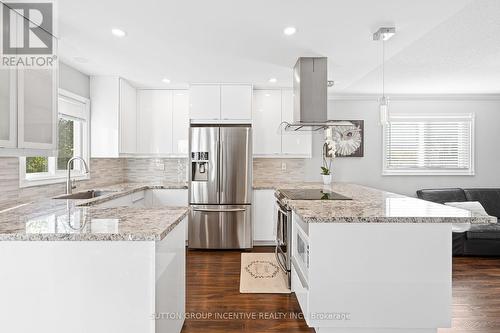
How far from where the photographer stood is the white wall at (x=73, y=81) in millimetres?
3553

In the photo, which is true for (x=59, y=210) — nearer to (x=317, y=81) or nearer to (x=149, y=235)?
(x=149, y=235)

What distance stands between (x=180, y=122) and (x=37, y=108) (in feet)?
8.68

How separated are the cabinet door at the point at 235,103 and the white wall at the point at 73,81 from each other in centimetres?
178

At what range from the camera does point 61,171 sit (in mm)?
3590

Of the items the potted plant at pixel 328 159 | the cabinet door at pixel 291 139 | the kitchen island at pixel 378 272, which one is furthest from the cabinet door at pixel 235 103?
the kitchen island at pixel 378 272

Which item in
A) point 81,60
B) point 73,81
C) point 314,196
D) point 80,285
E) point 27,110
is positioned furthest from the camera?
point 73,81

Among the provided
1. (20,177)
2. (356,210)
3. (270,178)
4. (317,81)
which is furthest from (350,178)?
(20,177)

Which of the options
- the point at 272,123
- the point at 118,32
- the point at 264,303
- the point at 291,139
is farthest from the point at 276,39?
the point at 264,303

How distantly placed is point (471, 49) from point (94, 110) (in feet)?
14.4

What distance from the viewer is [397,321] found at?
198 cm

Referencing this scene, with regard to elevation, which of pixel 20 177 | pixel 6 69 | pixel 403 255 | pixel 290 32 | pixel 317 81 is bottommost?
pixel 403 255

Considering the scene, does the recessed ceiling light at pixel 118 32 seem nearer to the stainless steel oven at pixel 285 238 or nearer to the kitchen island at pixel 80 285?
the kitchen island at pixel 80 285

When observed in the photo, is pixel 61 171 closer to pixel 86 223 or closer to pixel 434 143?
pixel 86 223

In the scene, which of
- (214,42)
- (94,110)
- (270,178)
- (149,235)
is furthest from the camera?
(270,178)
